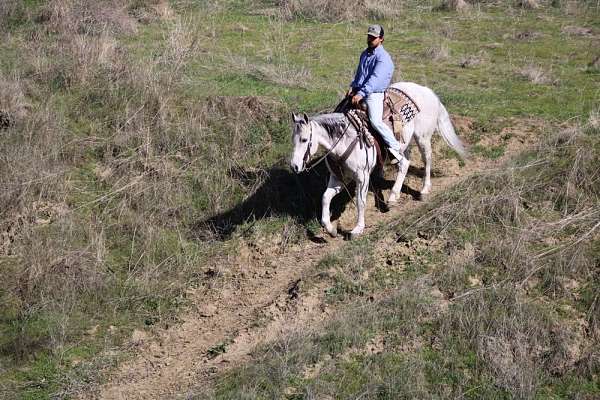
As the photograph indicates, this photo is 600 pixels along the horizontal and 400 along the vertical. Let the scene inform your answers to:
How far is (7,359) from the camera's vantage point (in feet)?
31.9

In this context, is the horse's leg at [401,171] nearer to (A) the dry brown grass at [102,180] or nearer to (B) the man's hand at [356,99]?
(B) the man's hand at [356,99]

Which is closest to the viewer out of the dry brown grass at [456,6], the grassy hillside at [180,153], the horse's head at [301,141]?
the grassy hillside at [180,153]

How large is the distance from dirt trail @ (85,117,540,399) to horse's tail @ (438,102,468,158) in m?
1.36

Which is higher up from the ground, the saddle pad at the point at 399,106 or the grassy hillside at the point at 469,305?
the saddle pad at the point at 399,106

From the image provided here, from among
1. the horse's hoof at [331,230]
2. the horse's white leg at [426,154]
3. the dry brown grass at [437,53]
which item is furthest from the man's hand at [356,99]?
the dry brown grass at [437,53]

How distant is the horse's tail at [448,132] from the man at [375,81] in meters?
1.40

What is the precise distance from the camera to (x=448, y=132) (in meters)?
12.4

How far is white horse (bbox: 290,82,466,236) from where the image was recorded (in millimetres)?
10258

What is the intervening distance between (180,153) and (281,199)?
6.77 feet

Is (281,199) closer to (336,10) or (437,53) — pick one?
(437,53)

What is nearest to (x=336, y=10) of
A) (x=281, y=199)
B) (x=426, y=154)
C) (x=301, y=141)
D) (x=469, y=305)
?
(x=426, y=154)

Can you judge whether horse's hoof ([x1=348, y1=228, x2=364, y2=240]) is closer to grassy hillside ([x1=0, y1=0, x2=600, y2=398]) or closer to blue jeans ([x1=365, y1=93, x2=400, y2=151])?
grassy hillside ([x1=0, y1=0, x2=600, y2=398])

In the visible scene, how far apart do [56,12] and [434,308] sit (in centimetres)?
1191

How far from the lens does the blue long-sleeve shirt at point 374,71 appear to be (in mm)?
10977
